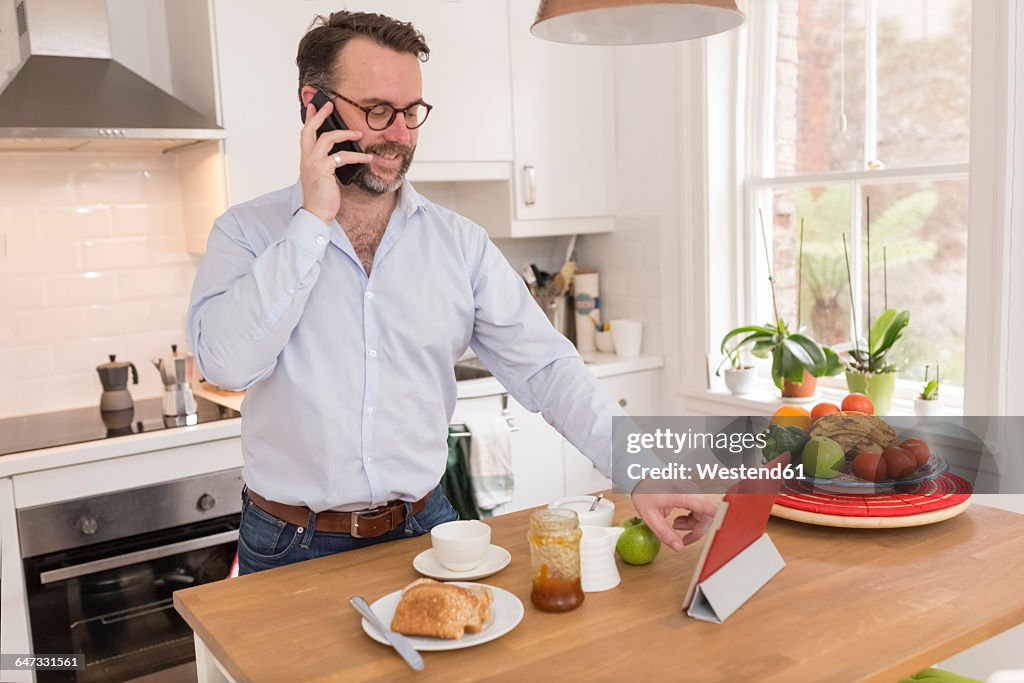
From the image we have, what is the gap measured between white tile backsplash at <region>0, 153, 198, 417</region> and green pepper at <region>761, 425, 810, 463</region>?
7.67 ft

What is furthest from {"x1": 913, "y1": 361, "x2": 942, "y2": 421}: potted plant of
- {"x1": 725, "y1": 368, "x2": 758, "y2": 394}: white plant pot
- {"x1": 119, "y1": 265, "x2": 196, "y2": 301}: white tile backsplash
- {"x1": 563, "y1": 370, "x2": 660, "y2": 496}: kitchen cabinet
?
{"x1": 119, "y1": 265, "x2": 196, "y2": 301}: white tile backsplash

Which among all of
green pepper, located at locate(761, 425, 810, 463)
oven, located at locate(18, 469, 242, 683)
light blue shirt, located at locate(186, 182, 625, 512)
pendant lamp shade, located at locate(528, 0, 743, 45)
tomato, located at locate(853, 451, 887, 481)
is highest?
pendant lamp shade, located at locate(528, 0, 743, 45)

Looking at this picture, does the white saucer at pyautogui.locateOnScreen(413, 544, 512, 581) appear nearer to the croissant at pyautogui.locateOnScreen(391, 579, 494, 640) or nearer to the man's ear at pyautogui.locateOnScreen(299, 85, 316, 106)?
the croissant at pyautogui.locateOnScreen(391, 579, 494, 640)

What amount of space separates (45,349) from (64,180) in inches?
22.4

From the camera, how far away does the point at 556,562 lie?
1.41m

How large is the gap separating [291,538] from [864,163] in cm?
230

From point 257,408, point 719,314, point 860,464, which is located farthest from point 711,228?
point 257,408

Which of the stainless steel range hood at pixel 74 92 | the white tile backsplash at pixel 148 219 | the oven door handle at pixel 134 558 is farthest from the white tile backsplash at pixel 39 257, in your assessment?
the oven door handle at pixel 134 558

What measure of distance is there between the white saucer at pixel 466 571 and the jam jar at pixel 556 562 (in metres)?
0.15

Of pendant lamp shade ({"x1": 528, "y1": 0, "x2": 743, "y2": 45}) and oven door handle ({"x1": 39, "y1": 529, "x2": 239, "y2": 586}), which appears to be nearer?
pendant lamp shade ({"x1": 528, "y1": 0, "x2": 743, "y2": 45})

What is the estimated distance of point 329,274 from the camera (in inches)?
74.6

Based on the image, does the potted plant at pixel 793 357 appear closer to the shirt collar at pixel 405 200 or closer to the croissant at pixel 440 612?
the shirt collar at pixel 405 200

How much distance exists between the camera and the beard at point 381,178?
6.01ft

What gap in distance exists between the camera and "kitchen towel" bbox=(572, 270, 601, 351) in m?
4.03
